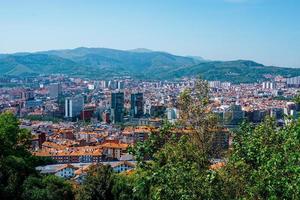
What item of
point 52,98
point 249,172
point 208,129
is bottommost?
point 52,98

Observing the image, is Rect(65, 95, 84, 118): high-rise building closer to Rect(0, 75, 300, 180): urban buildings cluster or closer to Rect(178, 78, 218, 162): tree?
Rect(0, 75, 300, 180): urban buildings cluster

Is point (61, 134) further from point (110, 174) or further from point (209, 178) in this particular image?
point (209, 178)

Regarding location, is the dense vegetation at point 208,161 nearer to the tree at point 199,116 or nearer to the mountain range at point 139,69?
the tree at point 199,116

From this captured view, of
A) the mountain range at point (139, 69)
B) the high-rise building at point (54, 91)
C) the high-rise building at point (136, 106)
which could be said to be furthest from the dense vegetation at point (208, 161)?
the mountain range at point (139, 69)

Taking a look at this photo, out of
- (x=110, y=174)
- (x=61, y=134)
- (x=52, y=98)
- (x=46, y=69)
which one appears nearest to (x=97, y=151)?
(x=61, y=134)

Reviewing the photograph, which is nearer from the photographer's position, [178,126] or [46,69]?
[178,126]

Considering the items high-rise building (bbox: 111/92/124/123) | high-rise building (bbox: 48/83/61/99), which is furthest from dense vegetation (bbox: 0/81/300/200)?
high-rise building (bbox: 48/83/61/99)
